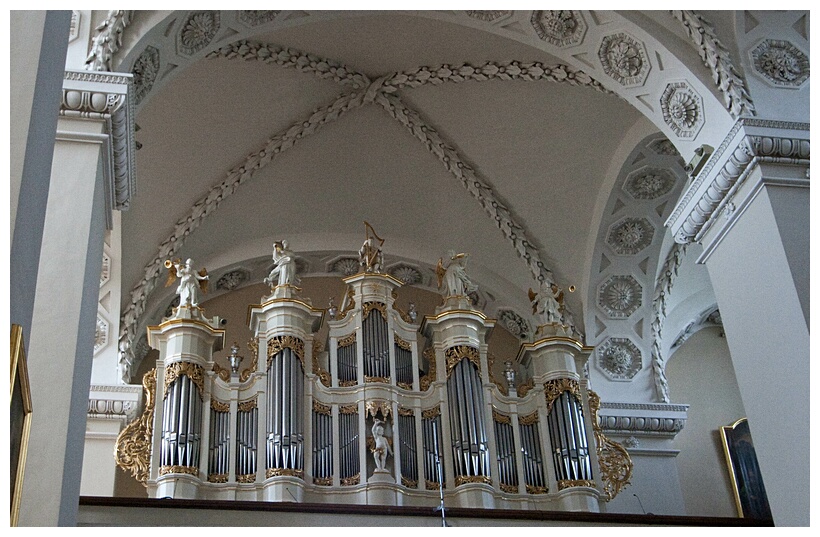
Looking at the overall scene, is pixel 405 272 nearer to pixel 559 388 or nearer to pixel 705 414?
pixel 559 388

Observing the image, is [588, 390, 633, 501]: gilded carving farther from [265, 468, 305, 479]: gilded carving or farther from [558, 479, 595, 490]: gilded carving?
[265, 468, 305, 479]: gilded carving

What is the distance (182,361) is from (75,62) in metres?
3.45

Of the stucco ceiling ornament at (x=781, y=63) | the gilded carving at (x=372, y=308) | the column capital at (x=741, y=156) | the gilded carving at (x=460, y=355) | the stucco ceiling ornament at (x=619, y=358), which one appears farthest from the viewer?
the stucco ceiling ornament at (x=619, y=358)

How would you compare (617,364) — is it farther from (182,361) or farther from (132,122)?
(132,122)

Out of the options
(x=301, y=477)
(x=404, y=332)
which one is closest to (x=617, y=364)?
(x=404, y=332)

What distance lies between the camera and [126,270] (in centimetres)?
1209

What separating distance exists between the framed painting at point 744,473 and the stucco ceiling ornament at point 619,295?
212cm

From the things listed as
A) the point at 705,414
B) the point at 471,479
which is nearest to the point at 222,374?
the point at 471,479

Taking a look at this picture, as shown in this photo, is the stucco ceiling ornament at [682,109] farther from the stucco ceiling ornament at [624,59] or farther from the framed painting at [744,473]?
the framed painting at [744,473]

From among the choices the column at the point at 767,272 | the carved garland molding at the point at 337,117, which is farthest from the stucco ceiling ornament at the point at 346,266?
the column at the point at 767,272

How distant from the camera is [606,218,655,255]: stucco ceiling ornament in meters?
12.4

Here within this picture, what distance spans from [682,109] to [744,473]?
19.9 feet

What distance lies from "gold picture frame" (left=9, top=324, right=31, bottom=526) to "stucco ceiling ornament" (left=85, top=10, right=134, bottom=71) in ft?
13.2

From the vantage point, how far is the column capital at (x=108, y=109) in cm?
725
